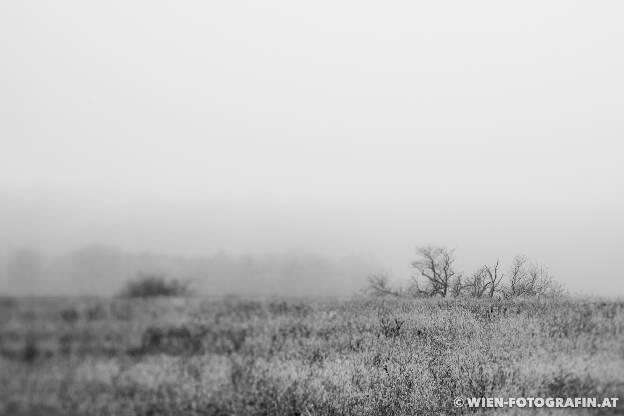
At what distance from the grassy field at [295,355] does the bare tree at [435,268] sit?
1009 millimetres

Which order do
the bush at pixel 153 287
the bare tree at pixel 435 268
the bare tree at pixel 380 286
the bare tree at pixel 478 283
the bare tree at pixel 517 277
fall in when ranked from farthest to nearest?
1. the bare tree at pixel 380 286
2. the bare tree at pixel 435 268
3. the bare tree at pixel 478 283
4. the bare tree at pixel 517 277
5. the bush at pixel 153 287

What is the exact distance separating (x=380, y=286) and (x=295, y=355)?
16.1 feet

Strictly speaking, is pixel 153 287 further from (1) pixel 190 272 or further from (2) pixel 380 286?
(2) pixel 380 286

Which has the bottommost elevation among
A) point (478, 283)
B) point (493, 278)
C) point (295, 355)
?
point (295, 355)

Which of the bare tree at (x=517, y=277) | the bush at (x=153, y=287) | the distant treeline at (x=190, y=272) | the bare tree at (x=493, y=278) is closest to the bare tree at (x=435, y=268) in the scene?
the bare tree at (x=493, y=278)

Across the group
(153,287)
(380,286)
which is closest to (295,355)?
(153,287)

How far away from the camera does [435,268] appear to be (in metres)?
13.5

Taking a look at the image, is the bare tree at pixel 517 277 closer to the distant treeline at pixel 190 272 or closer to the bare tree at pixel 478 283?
the bare tree at pixel 478 283

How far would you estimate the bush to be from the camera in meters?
8.52

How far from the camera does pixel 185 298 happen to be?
9.54 meters

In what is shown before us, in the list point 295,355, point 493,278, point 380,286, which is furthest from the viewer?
point 380,286

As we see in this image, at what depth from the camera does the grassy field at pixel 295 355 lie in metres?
6.62

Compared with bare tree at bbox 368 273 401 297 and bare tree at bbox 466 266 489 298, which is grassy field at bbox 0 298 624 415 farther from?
bare tree at bbox 368 273 401 297

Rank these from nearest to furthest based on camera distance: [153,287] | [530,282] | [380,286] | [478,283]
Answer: [153,287], [530,282], [478,283], [380,286]
